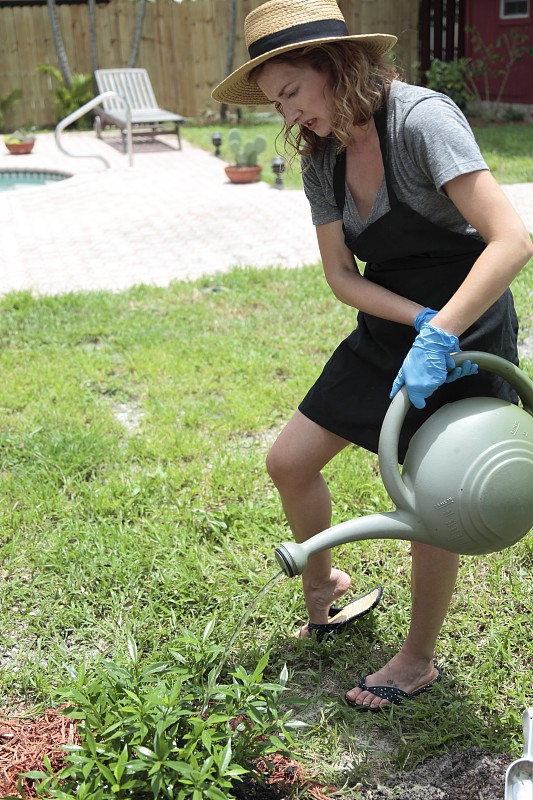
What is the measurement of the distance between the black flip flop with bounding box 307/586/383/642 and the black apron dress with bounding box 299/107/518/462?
638 millimetres

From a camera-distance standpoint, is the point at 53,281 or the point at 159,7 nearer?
the point at 53,281

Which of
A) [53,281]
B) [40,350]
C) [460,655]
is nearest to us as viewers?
[460,655]

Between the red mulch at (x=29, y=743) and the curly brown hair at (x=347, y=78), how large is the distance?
1527 mm

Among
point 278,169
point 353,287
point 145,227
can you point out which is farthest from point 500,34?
point 353,287

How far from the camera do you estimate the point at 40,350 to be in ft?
15.3

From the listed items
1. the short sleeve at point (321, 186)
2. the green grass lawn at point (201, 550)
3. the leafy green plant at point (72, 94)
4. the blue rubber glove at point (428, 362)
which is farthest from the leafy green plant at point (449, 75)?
the blue rubber glove at point (428, 362)

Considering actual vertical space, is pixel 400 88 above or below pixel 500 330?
above

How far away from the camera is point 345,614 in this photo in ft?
8.09

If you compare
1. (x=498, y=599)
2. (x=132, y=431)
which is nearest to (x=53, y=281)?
(x=132, y=431)

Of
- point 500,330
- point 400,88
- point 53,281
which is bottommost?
point 53,281

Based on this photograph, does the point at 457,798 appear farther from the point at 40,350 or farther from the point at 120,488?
the point at 40,350

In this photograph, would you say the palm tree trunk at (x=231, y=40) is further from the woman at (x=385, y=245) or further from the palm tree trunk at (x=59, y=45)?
the woman at (x=385, y=245)

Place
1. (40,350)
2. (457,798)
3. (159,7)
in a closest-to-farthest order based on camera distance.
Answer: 1. (457,798)
2. (40,350)
3. (159,7)

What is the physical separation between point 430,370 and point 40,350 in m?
3.37
